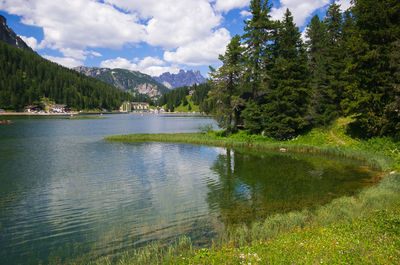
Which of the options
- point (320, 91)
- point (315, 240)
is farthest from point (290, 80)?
point (315, 240)

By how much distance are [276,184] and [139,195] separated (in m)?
11.6

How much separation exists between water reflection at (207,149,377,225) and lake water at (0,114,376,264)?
0.23 feet

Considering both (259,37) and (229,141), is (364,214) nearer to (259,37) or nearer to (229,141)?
(229,141)

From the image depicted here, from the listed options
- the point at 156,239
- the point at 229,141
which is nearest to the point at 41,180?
the point at 156,239

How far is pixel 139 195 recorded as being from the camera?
17.6 metres

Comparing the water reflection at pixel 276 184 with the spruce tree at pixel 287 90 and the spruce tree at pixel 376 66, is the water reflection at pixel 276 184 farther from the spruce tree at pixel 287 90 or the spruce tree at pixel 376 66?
the spruce tree at pixel 287 90

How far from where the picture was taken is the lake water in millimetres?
11312

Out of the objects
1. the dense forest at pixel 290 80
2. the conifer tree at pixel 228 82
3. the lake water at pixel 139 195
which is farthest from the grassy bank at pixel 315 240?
the conifer tree at pixel 228 82

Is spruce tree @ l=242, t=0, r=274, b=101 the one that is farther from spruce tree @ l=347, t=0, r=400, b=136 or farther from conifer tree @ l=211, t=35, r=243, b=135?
spruce tree @ l=347, t=0, r=400, b=136

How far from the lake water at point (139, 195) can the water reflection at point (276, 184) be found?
0.23 feet

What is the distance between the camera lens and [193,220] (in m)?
13.4

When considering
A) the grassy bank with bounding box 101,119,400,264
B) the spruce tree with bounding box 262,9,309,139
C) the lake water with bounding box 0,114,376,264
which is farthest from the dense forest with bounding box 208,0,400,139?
the grassy bank with bounding box 101,119,400,264

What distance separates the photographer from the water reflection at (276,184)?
1511cm

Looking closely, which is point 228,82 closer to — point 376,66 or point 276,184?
point 376,66
